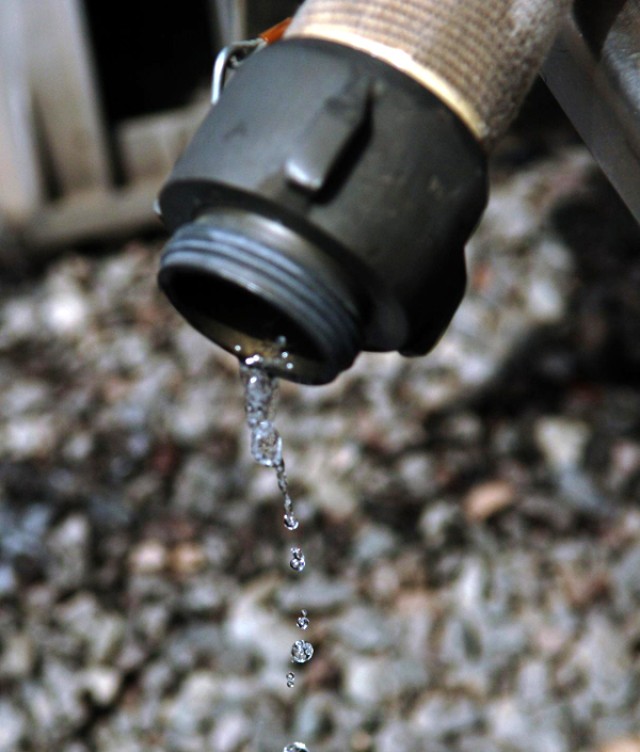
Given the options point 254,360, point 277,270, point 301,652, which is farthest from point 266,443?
point 301,652

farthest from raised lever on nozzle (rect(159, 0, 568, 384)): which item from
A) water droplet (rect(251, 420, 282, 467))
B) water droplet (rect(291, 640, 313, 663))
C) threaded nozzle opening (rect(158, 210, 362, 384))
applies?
water droplet (rect(291, 640, 313, 663))

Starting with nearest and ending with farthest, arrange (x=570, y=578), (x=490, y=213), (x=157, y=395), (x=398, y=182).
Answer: (x=398, y=182)
(x=570, y=578)
(x=157, y=395)
(x=490, y=213)

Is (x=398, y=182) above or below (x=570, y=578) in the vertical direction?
above

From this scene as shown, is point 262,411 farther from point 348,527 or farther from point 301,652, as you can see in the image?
point 348,527

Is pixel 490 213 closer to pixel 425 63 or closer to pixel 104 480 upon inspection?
pixel 104 480

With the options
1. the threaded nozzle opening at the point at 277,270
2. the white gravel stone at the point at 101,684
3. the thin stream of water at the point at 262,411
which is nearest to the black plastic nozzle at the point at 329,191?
the threaded nozzle opening at the point at 277,270

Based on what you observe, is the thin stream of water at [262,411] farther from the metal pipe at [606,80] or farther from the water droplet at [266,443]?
the metal pipe at [606,80]

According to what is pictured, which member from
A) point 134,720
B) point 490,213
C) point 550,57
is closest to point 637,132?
point 550,57
